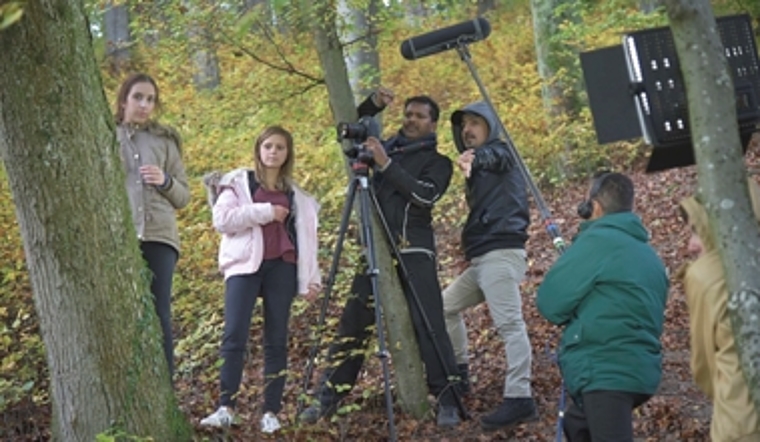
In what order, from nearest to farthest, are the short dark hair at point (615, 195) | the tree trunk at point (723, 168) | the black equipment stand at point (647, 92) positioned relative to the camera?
1. the tree trunk at point (723, 168)
2. the black equipment stand at point (647, 92)
3. the short dark hair at point (615, 195)

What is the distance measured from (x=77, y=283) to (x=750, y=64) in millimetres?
2889

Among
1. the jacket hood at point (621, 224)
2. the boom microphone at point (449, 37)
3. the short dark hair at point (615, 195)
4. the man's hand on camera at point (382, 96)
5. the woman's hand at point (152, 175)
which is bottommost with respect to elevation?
the jacket hood at point (621, 224)

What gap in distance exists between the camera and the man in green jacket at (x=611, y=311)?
4164 mm

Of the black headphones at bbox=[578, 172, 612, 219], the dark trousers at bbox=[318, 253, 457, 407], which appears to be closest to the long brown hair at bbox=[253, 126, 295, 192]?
the dark trousers at bbox=[318, 253, 457, 407]

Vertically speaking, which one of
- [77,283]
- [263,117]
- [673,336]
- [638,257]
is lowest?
[673,336]

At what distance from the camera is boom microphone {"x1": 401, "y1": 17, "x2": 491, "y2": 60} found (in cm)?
578

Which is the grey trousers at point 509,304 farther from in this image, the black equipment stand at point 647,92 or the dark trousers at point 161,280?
the black equipment stand at point 647,92

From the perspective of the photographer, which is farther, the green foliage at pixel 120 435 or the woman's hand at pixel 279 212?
the woman's hand at pixel 279 212

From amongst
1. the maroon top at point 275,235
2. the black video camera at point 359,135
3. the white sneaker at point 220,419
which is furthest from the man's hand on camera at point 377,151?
the white sneaker at point 220,419

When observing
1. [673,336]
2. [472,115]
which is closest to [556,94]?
[673,336]

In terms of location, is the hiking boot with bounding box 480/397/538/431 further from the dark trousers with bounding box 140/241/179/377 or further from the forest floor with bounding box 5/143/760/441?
the dark trousers with bounding box 140/241/179/377

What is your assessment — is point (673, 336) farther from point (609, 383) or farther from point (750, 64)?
point (750, 64)

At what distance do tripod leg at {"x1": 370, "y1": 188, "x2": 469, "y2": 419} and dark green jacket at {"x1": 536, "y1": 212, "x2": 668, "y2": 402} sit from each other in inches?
62.2

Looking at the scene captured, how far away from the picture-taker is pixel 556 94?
12586 millimetres
